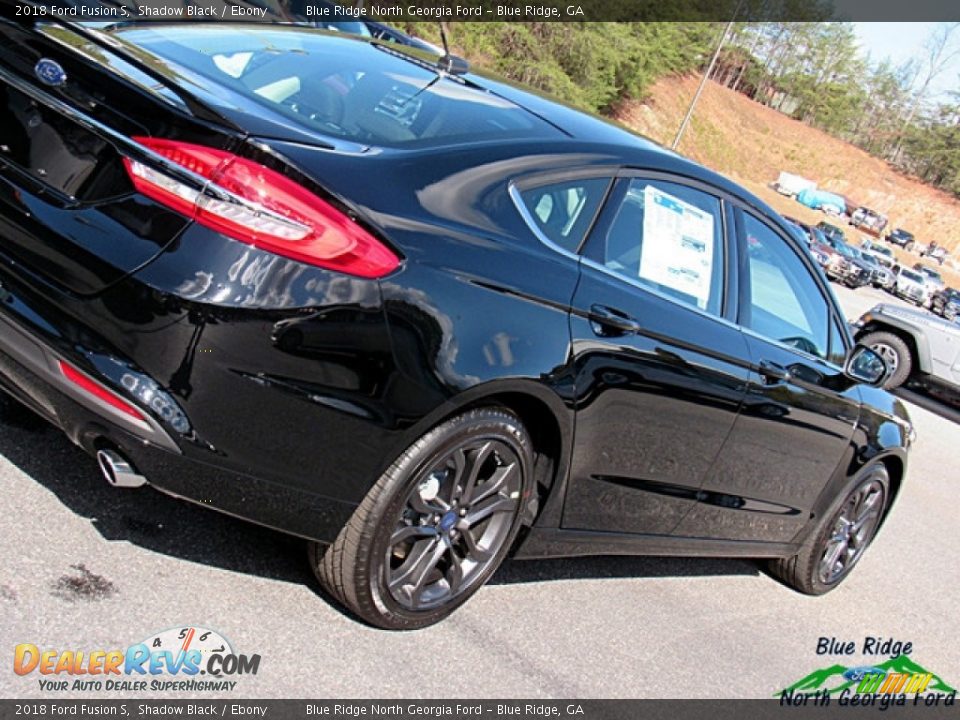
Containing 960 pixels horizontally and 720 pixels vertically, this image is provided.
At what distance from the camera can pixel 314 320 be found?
2387 mm

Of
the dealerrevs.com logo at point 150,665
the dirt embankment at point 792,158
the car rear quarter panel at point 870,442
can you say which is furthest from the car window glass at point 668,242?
the dirt embankment at point 792,158

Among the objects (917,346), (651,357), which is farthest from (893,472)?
A: (917,346)

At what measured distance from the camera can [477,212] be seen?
2.72 m

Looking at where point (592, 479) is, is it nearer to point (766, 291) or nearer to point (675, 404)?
point (675, 404)

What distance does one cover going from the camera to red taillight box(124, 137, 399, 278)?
91.8 inches

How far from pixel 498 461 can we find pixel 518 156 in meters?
0.93

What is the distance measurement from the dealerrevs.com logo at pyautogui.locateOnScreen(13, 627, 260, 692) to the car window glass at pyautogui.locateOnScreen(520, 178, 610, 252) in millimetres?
1515

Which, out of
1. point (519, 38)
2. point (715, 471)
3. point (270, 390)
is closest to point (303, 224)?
point (270, 390)

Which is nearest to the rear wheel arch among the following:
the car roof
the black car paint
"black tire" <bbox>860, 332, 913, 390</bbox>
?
the car roof

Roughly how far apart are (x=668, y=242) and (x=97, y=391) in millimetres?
1977

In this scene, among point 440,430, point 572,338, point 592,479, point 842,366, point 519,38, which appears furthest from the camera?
point 519,38

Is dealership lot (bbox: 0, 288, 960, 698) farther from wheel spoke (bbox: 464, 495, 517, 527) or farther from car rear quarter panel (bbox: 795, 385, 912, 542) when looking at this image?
car rear quarter panel (bbox: 795, 385, 912, 542)

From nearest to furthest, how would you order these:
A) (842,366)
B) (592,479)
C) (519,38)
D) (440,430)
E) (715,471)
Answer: (440,430), (592,479), (715,471), (842,366), (519,38)

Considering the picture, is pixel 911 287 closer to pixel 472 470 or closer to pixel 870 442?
pixel 870 442
